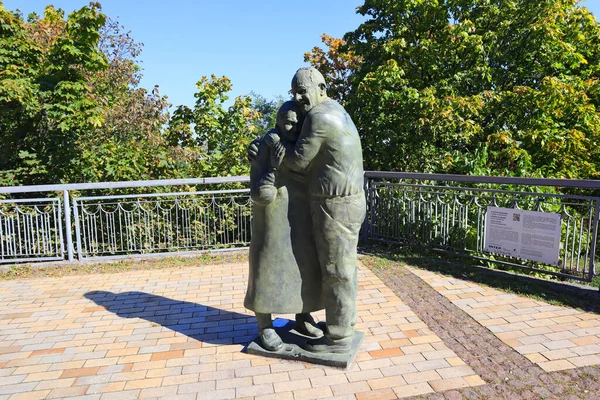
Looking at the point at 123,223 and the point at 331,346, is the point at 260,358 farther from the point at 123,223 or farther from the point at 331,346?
the point at 123,223

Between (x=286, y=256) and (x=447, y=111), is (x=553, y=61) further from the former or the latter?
(x=286, y=256)

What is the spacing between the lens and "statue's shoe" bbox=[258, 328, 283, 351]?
368cm

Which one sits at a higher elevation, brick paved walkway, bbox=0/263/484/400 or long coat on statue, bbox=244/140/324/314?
long coat on statue, bbox=244/140/324/314

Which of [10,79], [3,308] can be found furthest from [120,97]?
[3,308]

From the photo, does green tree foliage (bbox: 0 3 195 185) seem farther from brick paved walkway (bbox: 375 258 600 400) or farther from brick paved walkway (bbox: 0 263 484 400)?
brick paved walkway (bbox: 375 258 600 400)

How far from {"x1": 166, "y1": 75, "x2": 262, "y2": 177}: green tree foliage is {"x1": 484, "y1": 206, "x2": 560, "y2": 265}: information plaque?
498 centimetres

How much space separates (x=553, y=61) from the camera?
10.4m

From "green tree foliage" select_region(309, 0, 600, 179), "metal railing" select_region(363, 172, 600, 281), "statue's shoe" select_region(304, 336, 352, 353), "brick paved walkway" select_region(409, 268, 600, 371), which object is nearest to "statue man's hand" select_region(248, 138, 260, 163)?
"statue's shoe" select_region(304, 336, 352, 353)

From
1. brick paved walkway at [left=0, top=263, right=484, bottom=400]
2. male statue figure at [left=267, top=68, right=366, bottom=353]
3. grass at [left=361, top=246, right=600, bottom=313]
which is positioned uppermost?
male statue figure at [left=267, top=68, right=366, bottom=353]

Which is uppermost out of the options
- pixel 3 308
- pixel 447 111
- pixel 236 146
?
pixel 447 111

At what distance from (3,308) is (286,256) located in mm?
3917

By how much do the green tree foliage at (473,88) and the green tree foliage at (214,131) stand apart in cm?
282

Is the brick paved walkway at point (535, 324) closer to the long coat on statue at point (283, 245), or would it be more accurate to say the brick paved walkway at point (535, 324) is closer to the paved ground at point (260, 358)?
the paved ground at point (260, 358)

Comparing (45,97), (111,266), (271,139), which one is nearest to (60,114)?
(45,97)
